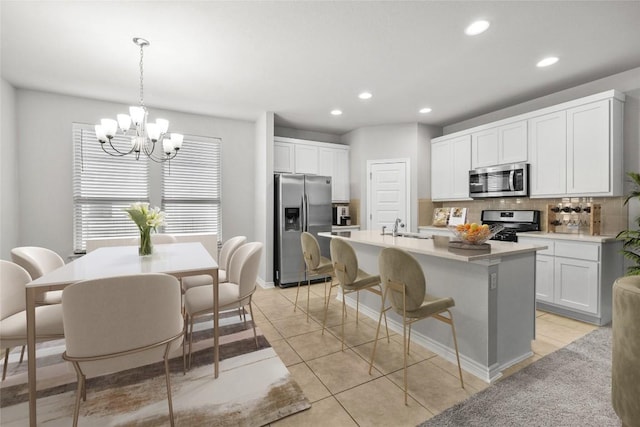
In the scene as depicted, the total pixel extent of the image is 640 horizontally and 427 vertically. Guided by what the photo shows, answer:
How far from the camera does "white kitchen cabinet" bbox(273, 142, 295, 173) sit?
481 cm

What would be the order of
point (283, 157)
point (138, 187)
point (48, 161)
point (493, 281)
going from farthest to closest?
1. point (283, 157)
2. point (138, 187)
3. point (48, 161)
4. point (493, 281)

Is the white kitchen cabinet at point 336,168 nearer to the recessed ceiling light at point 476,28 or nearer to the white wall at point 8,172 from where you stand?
the recessed ceiling light at point 476,28

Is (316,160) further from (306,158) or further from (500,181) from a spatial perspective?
(500,181)

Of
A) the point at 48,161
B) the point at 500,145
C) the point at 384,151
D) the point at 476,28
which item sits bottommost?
the point at 48,161

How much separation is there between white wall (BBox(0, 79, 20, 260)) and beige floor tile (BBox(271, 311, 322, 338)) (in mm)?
3261

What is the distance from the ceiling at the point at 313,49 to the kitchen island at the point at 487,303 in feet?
6.02

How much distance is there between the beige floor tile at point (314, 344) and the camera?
7.80 ft

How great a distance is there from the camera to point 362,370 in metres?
2.11

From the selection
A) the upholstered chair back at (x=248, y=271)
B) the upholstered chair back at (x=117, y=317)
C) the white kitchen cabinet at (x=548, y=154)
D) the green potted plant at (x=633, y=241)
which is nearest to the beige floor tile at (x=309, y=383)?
the upholstered chair back at (x=248, y=271)

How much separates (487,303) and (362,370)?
3.44ft

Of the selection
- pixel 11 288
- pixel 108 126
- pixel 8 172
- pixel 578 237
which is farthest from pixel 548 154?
pixel 8 172

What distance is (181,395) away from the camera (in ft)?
6.02

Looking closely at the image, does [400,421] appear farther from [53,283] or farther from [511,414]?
[53,283]

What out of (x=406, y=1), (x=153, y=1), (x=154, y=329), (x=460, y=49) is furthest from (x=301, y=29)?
(x=154, y=329)
